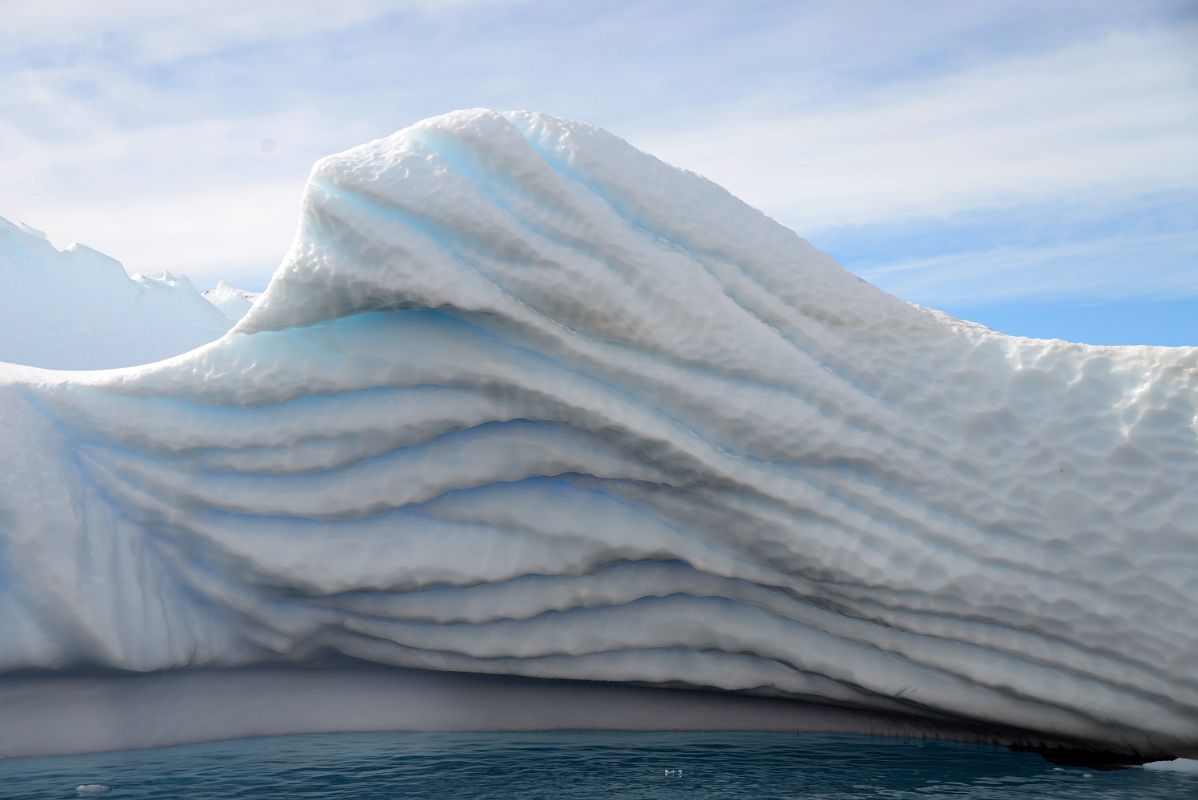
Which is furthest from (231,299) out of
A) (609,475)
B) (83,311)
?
(609,475)

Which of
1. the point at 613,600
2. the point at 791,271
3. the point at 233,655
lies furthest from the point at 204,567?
the point at 791,271

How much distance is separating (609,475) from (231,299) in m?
14.1

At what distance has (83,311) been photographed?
13461 mm

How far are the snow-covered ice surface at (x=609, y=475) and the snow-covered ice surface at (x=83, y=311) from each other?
8024mm

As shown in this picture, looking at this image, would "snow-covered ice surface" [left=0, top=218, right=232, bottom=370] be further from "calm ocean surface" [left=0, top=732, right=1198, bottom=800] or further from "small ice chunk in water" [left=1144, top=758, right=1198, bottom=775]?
"small ice chunk in water" [left=1144, top=758, right=1198, bottom=775]

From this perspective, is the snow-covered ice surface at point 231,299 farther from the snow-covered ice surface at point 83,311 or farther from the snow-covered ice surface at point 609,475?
the snow-covered ice surface at point 609,475

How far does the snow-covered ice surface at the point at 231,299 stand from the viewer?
17.1 metres

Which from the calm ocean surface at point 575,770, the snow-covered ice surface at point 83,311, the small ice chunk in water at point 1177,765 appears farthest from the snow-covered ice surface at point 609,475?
the snow-covered ice surface at point 83,311

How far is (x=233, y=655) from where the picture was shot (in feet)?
18.8

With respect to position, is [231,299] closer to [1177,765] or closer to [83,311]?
[83,311]

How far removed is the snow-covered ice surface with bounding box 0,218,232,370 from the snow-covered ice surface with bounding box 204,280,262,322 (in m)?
2.48

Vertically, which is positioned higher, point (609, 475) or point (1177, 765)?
point (609, 475)

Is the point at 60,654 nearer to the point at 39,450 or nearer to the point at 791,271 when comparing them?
the point at 39,450

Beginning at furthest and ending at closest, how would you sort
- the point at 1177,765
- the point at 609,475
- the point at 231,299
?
the point at 231,299
the point at 609,475
the point at 1177,765
